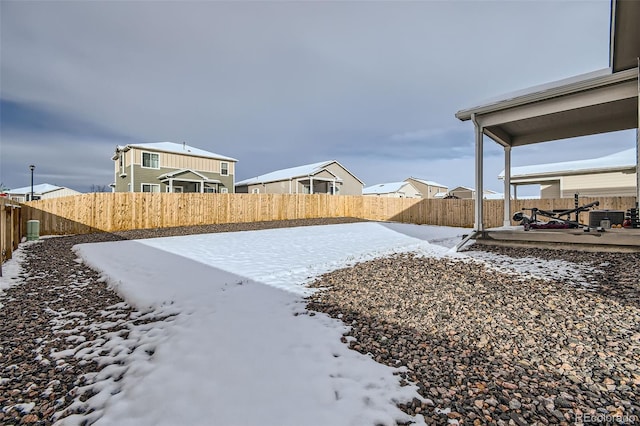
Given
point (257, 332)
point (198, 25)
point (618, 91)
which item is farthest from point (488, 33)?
point (257, 332)

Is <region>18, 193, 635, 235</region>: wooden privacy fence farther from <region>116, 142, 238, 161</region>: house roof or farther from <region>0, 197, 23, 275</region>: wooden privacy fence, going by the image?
<region>116, 142, 238, 161</region>: house roof

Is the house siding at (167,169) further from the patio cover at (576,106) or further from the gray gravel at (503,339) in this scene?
the gray gravel at (503,339)

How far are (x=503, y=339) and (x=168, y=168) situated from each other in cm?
2073

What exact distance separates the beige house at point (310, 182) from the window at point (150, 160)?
8281 mm

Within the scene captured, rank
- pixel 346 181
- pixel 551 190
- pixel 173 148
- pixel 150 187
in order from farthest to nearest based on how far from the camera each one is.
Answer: pixel 346 181, pixel 173 148, pixel 150 187, pixel 551 190

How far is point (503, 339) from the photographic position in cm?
220

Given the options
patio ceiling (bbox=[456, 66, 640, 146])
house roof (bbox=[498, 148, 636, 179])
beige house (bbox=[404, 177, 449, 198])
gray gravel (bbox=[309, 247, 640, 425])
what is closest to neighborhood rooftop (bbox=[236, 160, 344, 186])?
house roof (bbox=[498, 148, 636, 179])

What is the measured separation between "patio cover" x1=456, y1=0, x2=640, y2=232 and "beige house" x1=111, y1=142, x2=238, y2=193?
16.5m

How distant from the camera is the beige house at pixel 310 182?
876 inches

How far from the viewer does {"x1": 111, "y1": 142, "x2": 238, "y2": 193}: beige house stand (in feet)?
57.7

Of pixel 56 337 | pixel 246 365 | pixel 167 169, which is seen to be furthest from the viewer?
pixel 167 169

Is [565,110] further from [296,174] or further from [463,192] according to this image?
[463,192]

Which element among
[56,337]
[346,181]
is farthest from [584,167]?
[56,337]

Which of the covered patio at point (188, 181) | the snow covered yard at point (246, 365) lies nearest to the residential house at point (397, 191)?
the covered patio at point (188, 181)
